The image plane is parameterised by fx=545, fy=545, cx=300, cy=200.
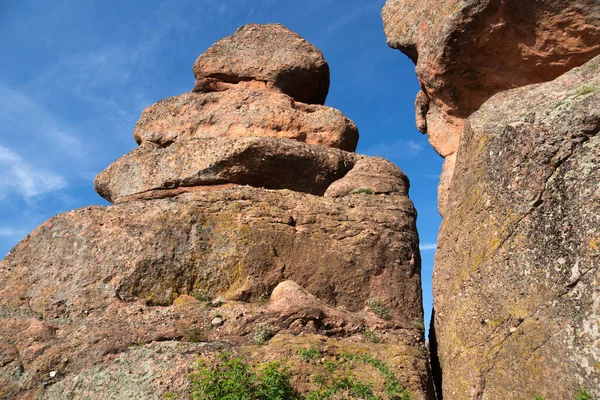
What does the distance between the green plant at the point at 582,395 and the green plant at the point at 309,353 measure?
4306 millimetres

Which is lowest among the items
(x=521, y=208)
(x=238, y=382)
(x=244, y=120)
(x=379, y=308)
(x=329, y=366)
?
(x=238, y=382)

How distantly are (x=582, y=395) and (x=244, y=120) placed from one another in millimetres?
10937

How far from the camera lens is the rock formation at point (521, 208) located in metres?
6.60

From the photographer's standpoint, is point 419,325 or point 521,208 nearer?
point 521,208

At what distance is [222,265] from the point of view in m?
11.3

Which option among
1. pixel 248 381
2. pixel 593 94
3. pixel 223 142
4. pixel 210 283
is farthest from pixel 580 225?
pixel 223 142

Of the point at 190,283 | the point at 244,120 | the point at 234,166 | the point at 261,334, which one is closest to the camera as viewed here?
the point at 261,334

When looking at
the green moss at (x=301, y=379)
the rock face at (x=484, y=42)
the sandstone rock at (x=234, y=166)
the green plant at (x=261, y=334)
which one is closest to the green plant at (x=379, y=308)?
the green moss at (x=301, y=379)

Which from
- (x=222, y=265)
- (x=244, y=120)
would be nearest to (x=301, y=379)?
(x=222, y=265)

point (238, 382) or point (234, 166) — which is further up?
point (234, 166)

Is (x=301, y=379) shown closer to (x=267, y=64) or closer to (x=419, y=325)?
(x=419, y=325)

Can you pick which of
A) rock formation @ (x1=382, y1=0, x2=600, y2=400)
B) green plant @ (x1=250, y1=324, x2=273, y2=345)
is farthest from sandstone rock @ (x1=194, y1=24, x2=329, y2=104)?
green plant @ (x1=250, y1=324, x2=273, y2=345)

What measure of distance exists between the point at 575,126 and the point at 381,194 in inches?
246

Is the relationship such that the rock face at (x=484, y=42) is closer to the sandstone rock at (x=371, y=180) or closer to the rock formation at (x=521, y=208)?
the rock formation at (x=521, y=208)
